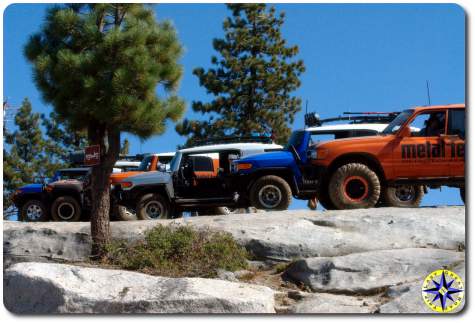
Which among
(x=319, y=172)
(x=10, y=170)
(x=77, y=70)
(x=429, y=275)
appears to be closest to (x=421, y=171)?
(x=319, y=172)

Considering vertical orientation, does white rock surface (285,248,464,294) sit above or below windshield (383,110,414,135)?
below

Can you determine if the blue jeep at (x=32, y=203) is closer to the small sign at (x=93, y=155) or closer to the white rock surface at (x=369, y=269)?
the small sign at (x=93, y=155)

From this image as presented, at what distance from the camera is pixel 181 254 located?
10984 millimetres

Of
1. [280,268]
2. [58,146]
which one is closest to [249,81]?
[58,146]

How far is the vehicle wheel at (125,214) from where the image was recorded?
1520cm

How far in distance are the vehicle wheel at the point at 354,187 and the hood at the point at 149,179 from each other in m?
3.75

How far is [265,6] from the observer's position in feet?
86.1

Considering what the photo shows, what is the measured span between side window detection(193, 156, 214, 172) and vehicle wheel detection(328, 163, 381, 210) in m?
3.72

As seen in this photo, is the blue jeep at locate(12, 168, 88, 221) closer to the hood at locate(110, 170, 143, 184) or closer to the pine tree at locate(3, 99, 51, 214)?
the hood at locate(110, 170, 143, 184)

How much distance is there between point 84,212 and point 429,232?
807cm

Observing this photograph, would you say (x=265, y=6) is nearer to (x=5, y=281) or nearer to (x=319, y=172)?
(x=319, y=172)

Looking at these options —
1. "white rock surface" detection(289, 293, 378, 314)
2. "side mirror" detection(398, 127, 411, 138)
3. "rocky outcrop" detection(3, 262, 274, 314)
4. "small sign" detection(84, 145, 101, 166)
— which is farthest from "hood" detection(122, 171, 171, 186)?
"white rock surface" detection(289, 293, 378, 314)

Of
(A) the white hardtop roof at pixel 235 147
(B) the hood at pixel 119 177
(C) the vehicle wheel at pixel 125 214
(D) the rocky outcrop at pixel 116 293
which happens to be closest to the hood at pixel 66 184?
(B) the hood at pixel 119 177

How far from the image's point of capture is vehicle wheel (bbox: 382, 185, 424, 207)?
1384cm
